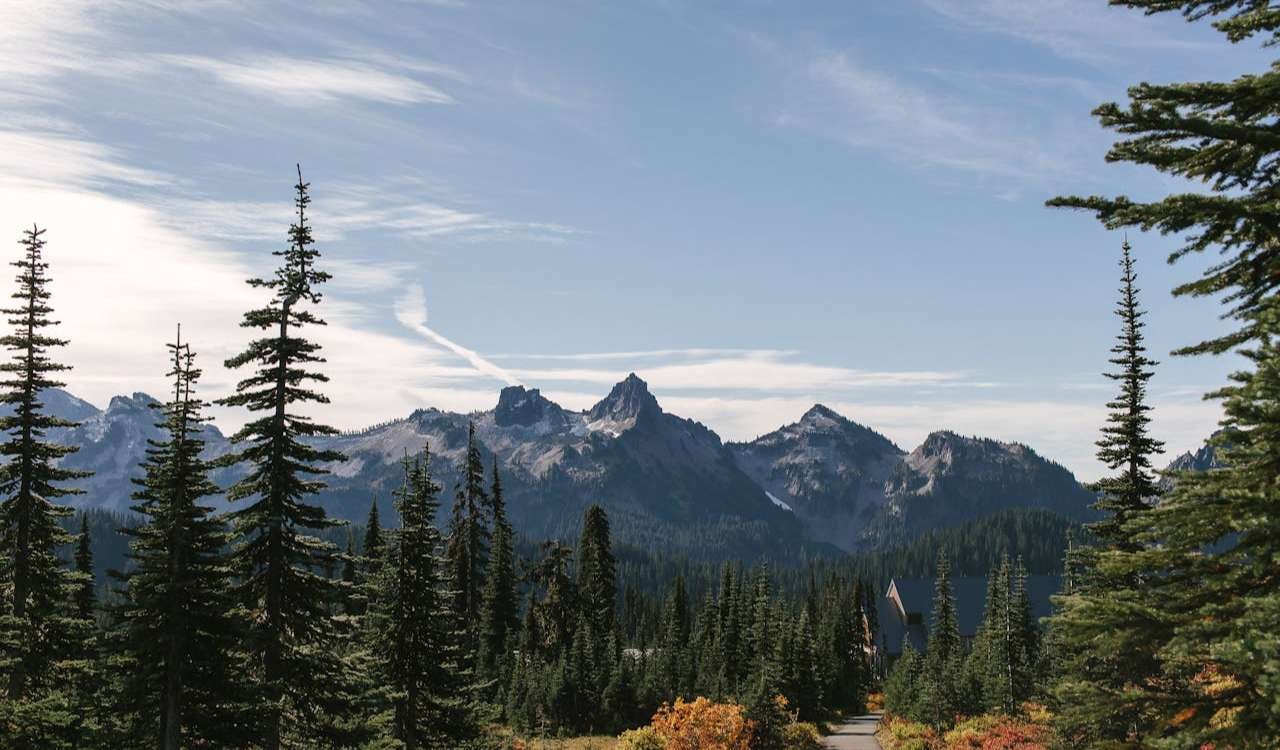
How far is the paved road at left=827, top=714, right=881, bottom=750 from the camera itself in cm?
5878

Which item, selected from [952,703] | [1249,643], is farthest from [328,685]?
[952,703]

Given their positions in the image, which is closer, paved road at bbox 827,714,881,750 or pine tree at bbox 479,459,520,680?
paved road at bbox 827,714,881,750

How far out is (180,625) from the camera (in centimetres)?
2205

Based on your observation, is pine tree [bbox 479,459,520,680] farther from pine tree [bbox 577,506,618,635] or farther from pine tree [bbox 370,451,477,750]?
pine tree [bbox 370,451,477,750]

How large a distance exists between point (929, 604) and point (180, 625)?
486 feet

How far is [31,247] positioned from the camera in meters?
27.4

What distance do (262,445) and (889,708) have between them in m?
63.1

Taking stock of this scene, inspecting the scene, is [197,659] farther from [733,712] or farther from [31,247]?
[733,712]

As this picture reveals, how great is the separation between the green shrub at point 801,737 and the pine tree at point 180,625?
37113 mm

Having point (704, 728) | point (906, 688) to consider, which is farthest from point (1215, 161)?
point (906, 688)

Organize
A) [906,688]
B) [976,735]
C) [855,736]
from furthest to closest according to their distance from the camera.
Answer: [906,688] < [855,736] < [976,735]

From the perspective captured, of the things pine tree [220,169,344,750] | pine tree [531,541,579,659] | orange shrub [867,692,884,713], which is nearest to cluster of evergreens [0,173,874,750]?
pine tree [220,169,344,750]

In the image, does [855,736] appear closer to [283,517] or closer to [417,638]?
[417,638]

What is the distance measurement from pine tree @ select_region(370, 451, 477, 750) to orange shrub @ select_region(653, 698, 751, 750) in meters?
16.9
